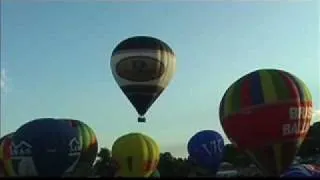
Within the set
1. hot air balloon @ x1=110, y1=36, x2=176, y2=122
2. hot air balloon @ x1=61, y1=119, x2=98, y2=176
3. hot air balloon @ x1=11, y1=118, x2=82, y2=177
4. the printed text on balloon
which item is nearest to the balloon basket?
hot air balloon @ x1=110, y1=36, x2=176, y2=122

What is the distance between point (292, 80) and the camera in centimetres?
1689

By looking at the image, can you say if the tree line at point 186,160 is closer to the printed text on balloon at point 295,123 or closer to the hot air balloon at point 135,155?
the hot air balloon at point 135,155

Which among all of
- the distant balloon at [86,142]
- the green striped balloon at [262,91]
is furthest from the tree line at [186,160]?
the green striped balloon at [262,91]

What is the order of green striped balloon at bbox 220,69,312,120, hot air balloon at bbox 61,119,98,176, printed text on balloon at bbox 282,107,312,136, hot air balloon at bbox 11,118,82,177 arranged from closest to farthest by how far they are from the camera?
printed text on balloon at bbox 282,107,312,136, green striped balloon at bbox 220,69,312,120, hot air balloon at bbox 11,118,82,177, hot air balloon at bbox 61,119,98,176

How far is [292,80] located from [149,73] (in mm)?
6866

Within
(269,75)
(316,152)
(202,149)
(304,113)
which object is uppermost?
(269,75)

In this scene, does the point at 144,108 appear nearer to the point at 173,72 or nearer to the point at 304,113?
the point at 173,72

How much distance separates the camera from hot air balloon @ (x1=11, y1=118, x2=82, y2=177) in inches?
717

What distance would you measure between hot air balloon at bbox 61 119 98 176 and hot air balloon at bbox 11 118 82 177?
5.74ft

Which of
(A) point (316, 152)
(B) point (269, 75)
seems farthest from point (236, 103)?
(A) point (316, 152)

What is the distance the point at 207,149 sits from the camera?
27.5 meters

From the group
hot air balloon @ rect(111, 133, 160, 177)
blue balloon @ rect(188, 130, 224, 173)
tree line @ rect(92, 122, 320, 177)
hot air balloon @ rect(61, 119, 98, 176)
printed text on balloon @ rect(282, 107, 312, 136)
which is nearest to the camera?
printed text on balloon @ rect(282, 107, 312, 136)

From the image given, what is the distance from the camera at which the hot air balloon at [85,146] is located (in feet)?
70.2

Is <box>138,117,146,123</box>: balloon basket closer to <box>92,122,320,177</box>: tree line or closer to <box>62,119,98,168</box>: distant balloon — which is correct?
<box>62,119,98,168</box>: distant balloon
